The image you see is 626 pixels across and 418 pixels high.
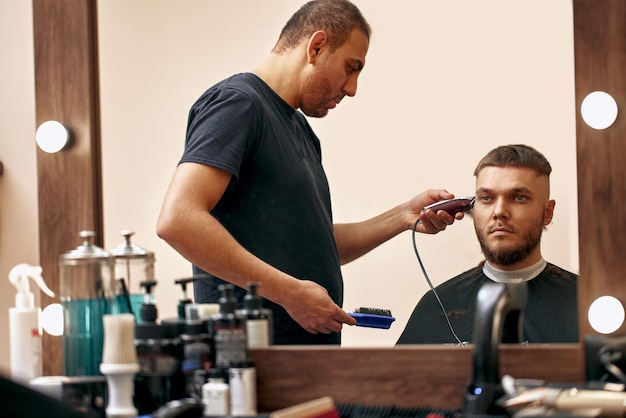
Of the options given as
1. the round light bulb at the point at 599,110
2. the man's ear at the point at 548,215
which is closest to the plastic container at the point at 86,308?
the man's ear at the point at 548,215

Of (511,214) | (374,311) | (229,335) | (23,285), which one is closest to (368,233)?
(374,311)

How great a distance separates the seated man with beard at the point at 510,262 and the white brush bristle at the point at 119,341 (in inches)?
19.5

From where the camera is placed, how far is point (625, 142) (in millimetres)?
1585

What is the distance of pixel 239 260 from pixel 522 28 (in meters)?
0.70

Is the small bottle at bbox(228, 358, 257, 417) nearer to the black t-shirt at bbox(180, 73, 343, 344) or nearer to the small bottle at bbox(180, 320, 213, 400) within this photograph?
the small bottle at bbox(180, 320, 213, 400)

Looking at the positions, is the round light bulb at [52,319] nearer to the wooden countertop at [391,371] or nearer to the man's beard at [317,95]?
the wooden countertop at [391,371]

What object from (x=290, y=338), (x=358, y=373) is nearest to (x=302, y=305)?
(x=290, y=338)

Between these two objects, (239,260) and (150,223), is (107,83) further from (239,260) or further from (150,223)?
(239,260)

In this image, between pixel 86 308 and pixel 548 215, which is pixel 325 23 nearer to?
pixel 548 215

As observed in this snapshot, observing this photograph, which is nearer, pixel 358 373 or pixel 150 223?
pixel 358 373

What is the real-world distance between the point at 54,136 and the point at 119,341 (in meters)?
0.64

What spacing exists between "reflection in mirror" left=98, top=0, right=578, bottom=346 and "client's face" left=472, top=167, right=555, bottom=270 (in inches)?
0.9

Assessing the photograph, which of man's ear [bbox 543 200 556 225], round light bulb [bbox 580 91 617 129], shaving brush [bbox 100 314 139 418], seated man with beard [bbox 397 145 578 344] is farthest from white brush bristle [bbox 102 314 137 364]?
round light bulb [bbox 580 91 617 129]

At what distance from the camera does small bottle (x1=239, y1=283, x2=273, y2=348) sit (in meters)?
1.53
